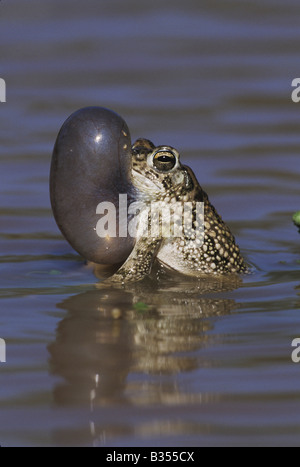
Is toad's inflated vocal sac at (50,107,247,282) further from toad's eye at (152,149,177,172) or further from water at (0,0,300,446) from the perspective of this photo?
water at (0,0,300,446)

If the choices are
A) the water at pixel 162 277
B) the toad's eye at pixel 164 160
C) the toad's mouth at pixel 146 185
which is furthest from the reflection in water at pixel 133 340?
the toad's eye at pixel 164 160

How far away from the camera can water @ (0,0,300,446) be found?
3.93 meters

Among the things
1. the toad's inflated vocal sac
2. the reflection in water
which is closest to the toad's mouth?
the toad's inflated vocal sac

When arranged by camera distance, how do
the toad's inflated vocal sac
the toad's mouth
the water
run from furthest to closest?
the toad's mouth < the toad's inflated vocal sac < the water

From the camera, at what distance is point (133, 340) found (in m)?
4.82

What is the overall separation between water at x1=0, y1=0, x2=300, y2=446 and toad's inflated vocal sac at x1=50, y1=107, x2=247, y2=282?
25 cm

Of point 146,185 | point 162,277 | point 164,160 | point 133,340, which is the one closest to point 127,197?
point 146,185

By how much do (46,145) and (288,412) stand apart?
591cm

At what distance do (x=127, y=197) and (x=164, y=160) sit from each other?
39cm

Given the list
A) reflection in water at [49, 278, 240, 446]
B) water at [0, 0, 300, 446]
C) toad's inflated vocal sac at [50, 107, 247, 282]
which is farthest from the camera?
toad's inflated vocal sac at [50, 107, 247, 282]

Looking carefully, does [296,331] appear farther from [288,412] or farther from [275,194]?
[275,194]

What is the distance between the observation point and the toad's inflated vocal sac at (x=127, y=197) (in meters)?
5.57

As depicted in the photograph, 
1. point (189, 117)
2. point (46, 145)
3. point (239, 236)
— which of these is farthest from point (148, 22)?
point (239, 236)

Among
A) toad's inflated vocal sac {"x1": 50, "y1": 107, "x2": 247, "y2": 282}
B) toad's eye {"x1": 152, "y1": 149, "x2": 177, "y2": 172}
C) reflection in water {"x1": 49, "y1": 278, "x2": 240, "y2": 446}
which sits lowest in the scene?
reflection in water {"x1": 49, "y1": 278, "x2": 240, "y2": 446}
